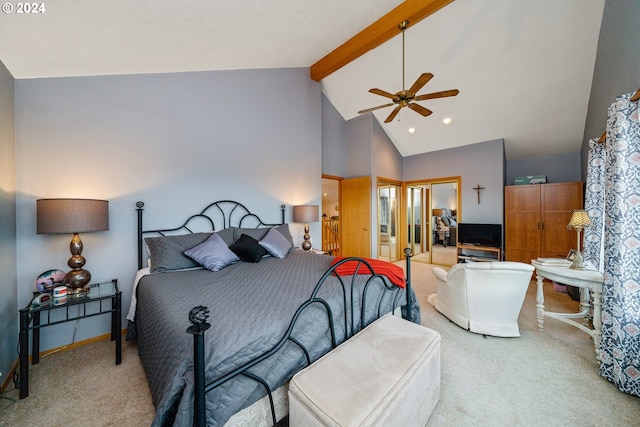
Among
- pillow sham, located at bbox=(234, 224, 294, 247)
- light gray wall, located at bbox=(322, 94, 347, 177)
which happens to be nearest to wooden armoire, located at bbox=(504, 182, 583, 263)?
light gray wall, located at bbox=(322, 94, 347, 177)

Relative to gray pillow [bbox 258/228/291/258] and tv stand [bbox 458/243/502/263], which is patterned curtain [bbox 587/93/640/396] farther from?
tv stand [bbox 458/243/502/263]

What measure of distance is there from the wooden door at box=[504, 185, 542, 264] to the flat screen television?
0.21 metres

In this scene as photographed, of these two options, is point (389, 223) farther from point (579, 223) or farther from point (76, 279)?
point (76, 279)

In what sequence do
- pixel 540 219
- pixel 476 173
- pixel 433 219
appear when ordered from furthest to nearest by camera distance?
pixel 433 219, pixel 476 173, pixel 540 219

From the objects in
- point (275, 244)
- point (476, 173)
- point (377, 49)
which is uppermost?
point (377, 49)

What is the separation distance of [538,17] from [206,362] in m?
4.67

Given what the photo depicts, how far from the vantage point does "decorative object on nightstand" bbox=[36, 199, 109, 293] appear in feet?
6.27

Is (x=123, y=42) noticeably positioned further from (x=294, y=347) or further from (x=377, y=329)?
(x=377, y=329)

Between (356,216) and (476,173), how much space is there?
8.93ft

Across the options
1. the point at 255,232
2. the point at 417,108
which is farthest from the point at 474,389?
the point at 417,108

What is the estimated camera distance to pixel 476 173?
5.24 metres

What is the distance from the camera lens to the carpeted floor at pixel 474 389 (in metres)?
1.54

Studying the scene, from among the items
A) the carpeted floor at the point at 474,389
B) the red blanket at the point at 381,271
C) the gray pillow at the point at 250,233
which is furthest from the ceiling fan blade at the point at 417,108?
the carpeted floor at the point at 474,389

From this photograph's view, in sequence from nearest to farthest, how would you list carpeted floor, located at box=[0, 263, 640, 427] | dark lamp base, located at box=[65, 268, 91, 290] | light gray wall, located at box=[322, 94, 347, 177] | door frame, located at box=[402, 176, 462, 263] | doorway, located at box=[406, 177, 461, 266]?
carpeted floor, located at box=[0, 263, 640, 427] → dark lamp base, located at box=[65, 268, 91, 290] → light gray wall, located at box=[322, 94, 347, 177] → door frame, located at box=[402, 176, 462, 263] → doorway, located at box=[406, 177, 461, 266]
